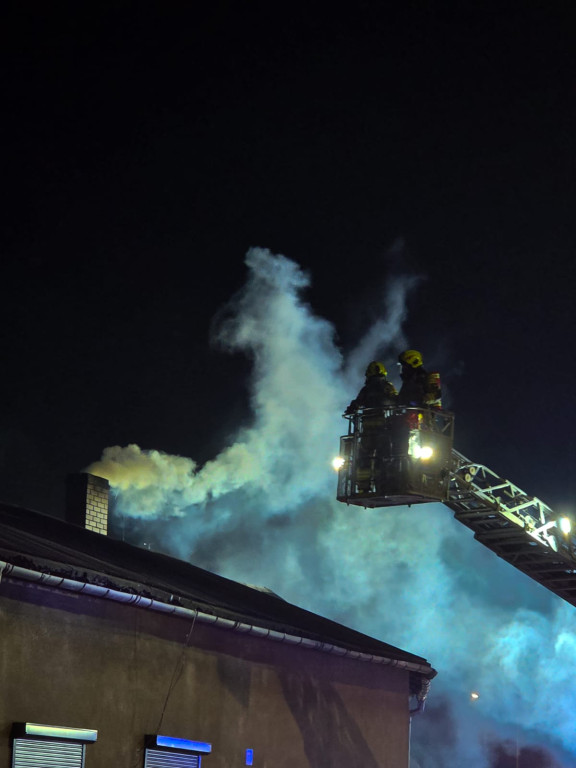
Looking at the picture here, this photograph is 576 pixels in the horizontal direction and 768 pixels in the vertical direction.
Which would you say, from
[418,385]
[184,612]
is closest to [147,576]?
[184,612]

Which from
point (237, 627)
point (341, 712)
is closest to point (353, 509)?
point (341, 712)

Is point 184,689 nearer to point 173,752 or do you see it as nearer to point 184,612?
point 173,752

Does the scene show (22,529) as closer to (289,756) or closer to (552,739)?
(289,756)

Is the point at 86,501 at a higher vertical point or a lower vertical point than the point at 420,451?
lower

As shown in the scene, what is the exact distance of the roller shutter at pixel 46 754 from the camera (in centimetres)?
1201

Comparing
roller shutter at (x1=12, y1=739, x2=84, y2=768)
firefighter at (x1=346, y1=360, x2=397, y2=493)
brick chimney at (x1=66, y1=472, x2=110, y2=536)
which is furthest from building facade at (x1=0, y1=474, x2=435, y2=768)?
firefighter at (x1=346, y1=360, x2=397, y2=493)

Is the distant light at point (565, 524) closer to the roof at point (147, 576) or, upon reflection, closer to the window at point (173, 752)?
the roof at point (147, 576)

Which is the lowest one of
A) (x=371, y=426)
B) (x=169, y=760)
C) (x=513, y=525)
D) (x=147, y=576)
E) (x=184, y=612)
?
(x=169, y=760)

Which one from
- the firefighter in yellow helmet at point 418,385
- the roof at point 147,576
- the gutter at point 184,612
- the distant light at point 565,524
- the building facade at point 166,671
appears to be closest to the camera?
the gutter at point 184,612

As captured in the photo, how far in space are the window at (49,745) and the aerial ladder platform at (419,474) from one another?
16.7ft

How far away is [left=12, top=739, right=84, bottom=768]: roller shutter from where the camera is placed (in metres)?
12.0

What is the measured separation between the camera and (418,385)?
15688 millimetres

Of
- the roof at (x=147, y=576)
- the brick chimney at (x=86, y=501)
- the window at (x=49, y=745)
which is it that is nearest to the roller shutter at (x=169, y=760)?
the window at (x=49, y=745)

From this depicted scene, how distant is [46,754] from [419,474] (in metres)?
6.29
